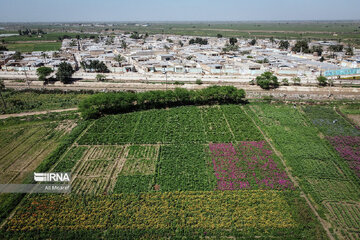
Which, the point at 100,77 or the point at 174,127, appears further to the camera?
the point at 100,77

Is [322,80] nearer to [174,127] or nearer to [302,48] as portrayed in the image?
[174,127]

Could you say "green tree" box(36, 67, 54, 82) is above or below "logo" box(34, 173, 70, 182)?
above

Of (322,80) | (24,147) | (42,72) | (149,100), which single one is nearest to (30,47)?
(42,72)

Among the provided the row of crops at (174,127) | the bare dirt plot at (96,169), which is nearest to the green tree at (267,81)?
the row of crops at (174,127)

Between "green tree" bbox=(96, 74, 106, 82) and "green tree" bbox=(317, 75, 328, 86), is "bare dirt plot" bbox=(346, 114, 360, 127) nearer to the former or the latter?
"green tree" bbox=(317, 75, 328, 86)

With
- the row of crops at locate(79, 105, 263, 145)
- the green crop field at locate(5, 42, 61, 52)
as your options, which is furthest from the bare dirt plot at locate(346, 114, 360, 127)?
the green crop field at locate(5, 42, 61, 52)

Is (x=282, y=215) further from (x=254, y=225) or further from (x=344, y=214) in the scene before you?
(x=344, y=214)
